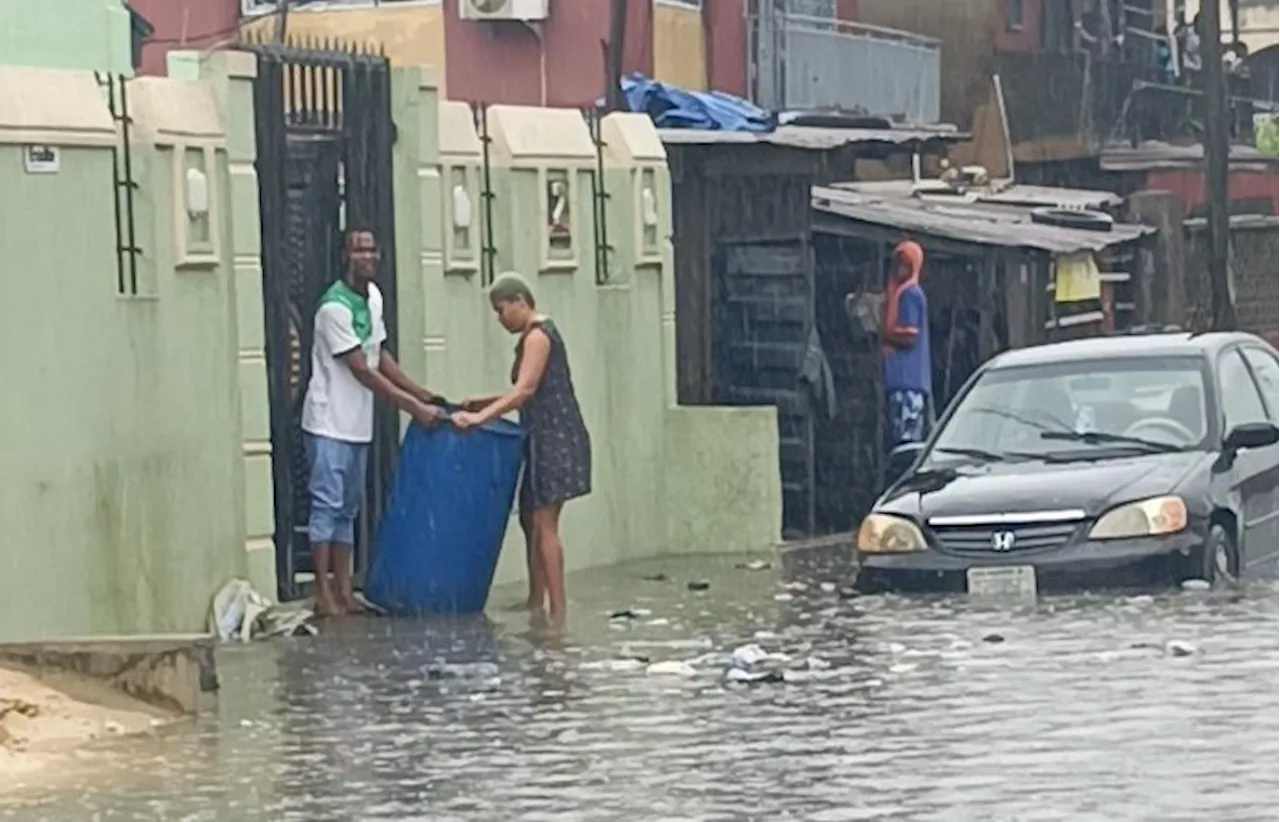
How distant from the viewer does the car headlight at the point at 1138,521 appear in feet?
51.8

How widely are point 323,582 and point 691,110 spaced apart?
34.2 ft

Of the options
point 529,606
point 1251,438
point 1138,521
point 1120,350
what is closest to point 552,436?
point 529,606

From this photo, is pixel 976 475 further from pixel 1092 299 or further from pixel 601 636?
pixel 1092 299

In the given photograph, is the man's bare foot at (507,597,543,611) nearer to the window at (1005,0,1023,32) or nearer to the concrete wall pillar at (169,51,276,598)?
the concrete wall pillar at (169,51,276,598)

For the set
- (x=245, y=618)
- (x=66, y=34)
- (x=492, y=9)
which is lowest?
(x=245, y=618)

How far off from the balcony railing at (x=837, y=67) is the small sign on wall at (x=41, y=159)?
19182 mm

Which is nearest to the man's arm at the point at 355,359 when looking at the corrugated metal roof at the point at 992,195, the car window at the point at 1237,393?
the car window at the point at 1237,393

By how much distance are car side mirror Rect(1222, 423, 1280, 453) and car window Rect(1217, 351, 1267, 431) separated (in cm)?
21

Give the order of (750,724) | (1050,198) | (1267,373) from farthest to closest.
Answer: (1050,198)
(1267,373)
(750,724)

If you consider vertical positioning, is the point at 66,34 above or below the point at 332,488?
above

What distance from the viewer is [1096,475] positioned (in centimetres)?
1616

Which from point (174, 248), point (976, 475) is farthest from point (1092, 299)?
point (174, 248)

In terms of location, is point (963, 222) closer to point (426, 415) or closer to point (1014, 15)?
point (426, 415)

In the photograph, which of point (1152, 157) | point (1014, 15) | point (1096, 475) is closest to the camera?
point (1096, 475)
